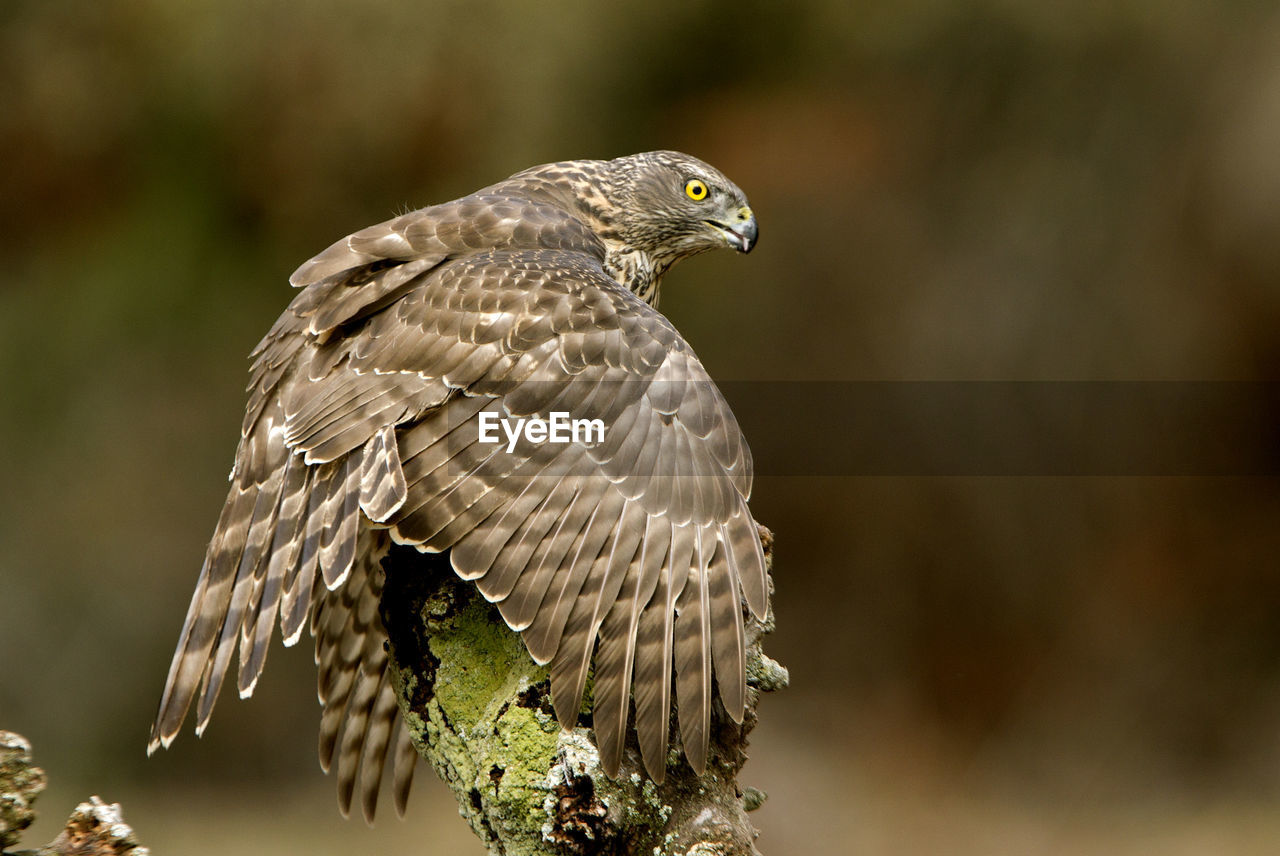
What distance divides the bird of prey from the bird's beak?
852mm

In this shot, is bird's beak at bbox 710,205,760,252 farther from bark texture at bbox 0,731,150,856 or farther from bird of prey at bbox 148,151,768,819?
bark texture at bbox 0,731,150,856

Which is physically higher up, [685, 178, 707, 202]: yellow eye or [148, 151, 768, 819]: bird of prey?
[685, 178, 707, 202]: yellow eye

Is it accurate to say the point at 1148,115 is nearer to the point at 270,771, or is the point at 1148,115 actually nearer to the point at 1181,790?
the point at 1181,790

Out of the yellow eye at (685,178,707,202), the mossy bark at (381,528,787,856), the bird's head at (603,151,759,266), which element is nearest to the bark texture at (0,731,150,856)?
the mossy bark at (381,528,787,856)

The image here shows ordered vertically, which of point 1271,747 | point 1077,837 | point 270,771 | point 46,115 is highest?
point 46,115

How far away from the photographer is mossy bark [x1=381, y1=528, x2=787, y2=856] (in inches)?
91.6

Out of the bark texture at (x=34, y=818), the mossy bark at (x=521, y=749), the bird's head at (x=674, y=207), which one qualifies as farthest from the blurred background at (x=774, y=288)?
the bark texture at (x=34, y=818)

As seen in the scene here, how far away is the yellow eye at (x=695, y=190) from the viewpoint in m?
3.73

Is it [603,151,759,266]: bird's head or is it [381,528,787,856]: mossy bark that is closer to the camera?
[381,528,787,856]: mossy bark

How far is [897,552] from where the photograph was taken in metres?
6.34

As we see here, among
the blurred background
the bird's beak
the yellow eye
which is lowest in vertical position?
the blurred background

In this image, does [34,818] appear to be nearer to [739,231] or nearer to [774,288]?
[739,231]

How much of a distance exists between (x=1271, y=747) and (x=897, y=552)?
1989mm

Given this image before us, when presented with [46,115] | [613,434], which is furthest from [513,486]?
[46,115]
